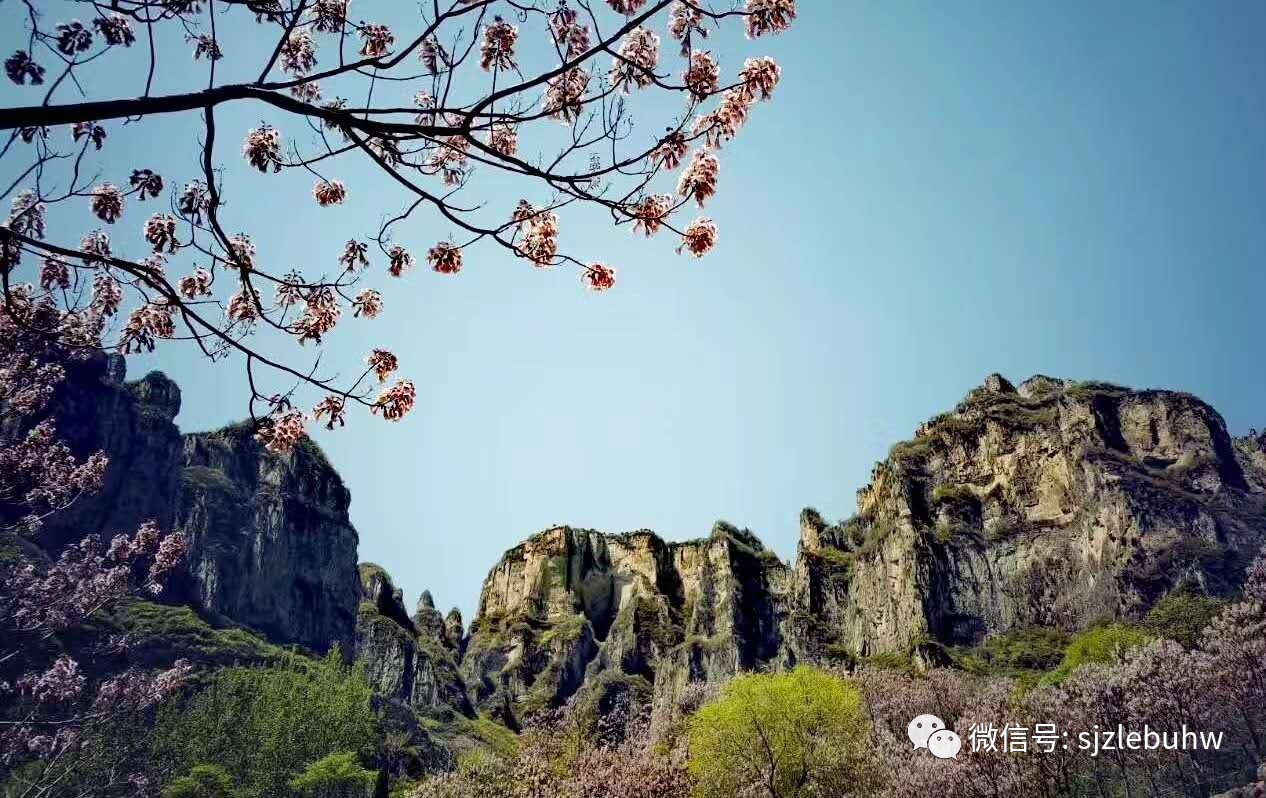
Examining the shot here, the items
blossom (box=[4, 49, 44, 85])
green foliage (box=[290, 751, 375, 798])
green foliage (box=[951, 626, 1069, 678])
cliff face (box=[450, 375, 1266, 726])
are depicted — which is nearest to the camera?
blossom (box=[4, 49, 44, 85])

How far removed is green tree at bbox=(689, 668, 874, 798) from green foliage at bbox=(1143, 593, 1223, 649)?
38083 mm

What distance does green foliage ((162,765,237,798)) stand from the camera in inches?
1487

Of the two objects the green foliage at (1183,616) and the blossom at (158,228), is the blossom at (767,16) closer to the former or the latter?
the blossom at (158,228)

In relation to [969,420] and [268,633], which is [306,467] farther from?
[969,420]

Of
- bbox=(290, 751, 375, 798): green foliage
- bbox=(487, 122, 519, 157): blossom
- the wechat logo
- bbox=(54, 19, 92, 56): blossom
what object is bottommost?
bbox=(290, 751, 375, 798): green foliage

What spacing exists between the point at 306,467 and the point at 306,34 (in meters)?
119

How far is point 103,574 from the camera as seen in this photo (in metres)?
14.3

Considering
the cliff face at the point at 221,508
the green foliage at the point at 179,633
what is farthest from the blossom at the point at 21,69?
the cliff face at the point at 221,508

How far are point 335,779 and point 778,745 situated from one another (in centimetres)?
2898

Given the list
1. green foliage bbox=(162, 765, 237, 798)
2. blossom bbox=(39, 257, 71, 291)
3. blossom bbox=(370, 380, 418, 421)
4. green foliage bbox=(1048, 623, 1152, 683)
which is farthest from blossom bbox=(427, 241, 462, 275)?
green foliage bbox=(1048, 623, 1152, 683)

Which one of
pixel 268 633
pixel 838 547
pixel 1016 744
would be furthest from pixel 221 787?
pixel 838 547

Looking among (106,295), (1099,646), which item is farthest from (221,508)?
(106,295)

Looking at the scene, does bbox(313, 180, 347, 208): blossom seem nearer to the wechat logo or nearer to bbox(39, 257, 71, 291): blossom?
bbox(39, 257, 71, 291): blossom

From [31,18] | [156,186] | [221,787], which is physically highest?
[31,18]
